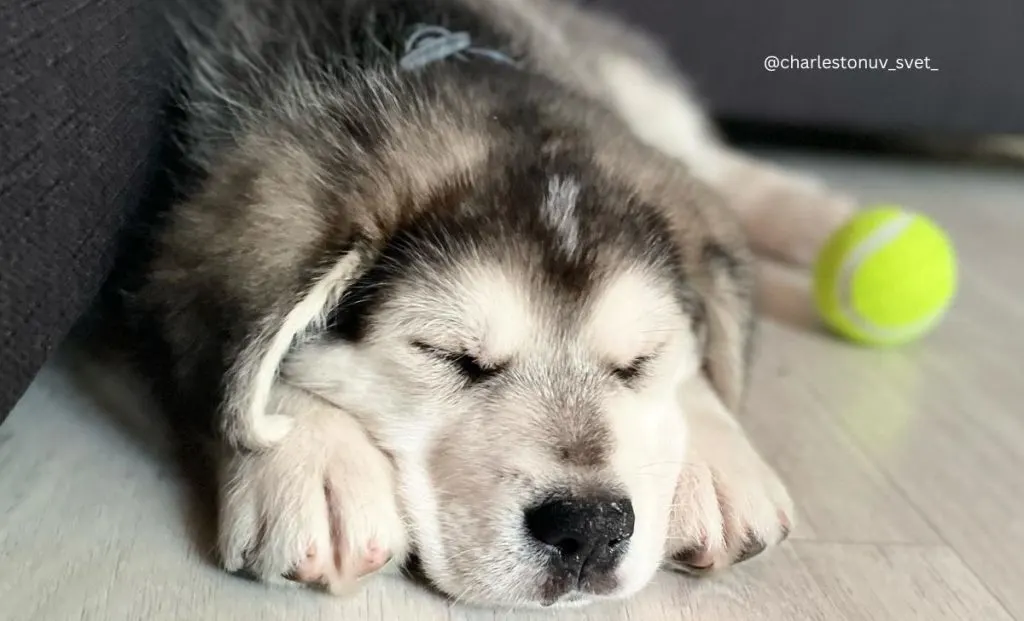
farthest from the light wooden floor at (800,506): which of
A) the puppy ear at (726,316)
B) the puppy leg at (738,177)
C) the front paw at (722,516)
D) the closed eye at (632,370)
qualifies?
the puppy leg at (738,177)

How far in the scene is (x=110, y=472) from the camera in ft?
5.30

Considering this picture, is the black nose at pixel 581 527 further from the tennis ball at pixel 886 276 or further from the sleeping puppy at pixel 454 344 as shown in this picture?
the tennis ball at pixel 886 276

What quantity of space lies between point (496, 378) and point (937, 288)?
1.27 metres

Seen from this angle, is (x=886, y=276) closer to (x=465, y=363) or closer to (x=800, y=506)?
(x=800, y=506)

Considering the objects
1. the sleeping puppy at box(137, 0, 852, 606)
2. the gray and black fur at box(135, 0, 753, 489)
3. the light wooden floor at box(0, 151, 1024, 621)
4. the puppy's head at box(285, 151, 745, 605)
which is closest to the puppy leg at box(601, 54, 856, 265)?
the light wooden floor at box(0, 151, 1024, 621)

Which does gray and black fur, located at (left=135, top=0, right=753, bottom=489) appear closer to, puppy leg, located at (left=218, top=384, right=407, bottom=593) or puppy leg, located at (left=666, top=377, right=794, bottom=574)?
puppy leg, located at (left=218, top=384, right=407, bottom=593)

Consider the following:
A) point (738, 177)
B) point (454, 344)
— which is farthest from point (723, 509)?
point (738, 177)

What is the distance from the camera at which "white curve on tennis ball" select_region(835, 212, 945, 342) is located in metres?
2.25

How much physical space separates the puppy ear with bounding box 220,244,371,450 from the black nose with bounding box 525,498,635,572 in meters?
0.37

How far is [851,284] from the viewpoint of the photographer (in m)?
2.28

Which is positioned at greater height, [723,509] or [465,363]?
[465,363]

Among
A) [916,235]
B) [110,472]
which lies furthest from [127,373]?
[916,235]

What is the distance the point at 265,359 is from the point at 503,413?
1.05 ft

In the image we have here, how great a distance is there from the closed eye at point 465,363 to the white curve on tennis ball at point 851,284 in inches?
44.9
